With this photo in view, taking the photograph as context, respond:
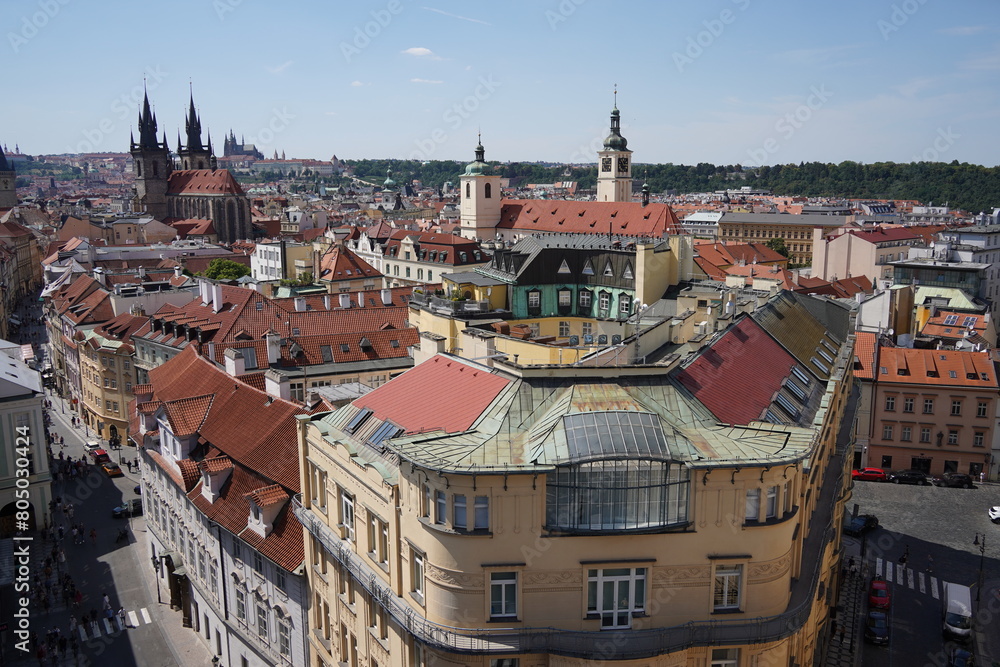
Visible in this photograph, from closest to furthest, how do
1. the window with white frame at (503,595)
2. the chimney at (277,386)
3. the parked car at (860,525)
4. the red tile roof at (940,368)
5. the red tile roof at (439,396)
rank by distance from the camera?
the window with white frame at (503,595)
the red tile roof at (439,396)
the chimney at (277,386)
the parked car at (860,525)
the red tile roof at (940,368)

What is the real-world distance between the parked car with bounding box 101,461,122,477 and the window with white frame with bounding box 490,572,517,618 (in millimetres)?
41905

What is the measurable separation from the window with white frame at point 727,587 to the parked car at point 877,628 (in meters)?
19.7

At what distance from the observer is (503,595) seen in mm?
18891

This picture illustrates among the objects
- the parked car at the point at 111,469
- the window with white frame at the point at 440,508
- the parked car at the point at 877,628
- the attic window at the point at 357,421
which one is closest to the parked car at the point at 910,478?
the parked car at the point at 877,628

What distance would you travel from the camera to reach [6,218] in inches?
5571

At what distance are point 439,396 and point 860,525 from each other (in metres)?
31.0

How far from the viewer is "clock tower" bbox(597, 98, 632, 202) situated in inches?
4811

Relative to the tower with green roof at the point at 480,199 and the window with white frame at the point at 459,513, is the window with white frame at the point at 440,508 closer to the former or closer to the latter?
the window with white frame at the point at 459,513

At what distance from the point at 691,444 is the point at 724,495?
1.39 m

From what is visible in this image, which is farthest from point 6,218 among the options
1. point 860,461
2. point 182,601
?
point 860,461

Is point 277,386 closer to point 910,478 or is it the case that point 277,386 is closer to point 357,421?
point 357,421

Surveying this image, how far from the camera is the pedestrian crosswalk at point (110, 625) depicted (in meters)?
35.5

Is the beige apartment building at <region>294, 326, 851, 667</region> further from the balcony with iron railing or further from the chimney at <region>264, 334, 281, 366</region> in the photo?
the chimney at <region>264, 334, 281, 366</region>

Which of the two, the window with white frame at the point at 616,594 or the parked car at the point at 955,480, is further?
the parked car at the point at 955,480
